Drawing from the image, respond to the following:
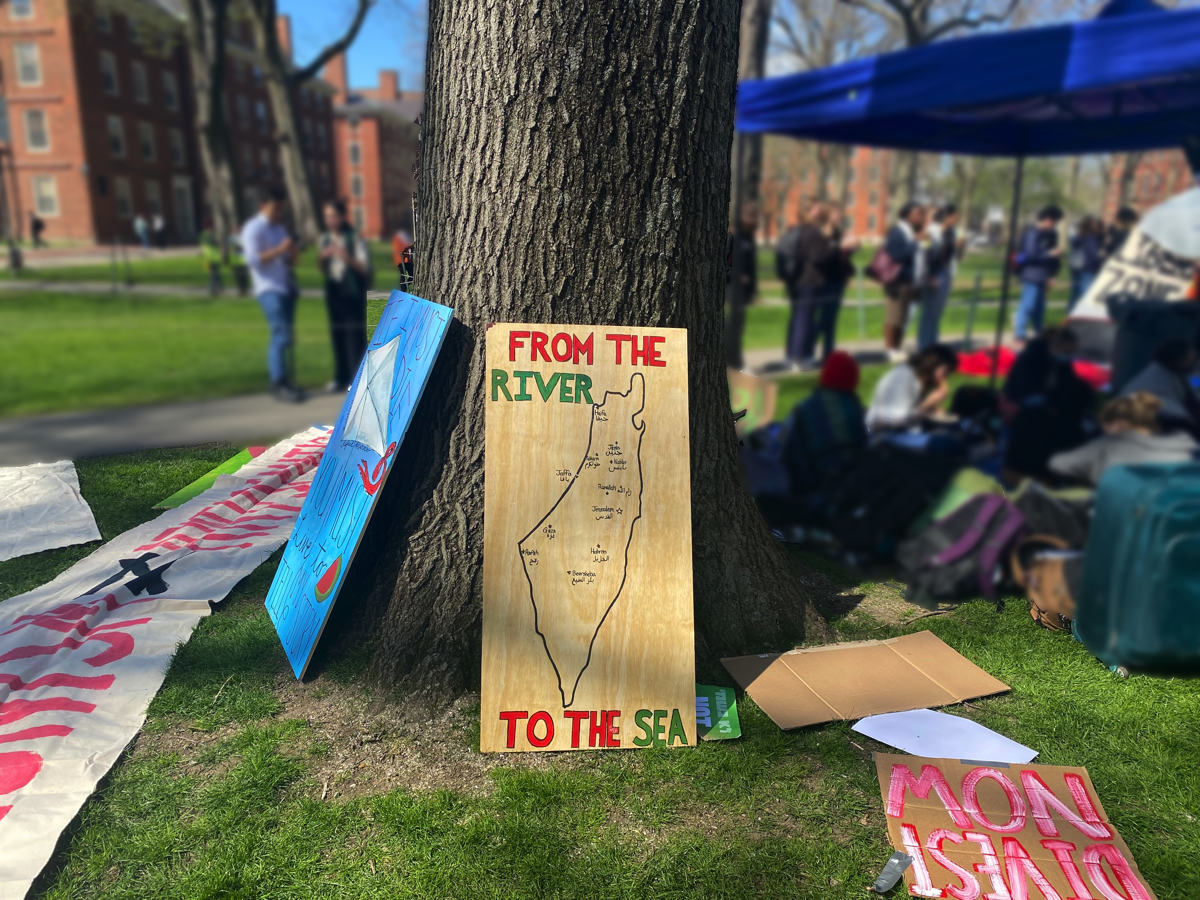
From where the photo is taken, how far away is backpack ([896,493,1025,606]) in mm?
3633

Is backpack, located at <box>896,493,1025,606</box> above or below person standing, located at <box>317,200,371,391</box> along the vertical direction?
below

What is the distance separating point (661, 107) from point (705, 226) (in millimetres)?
396

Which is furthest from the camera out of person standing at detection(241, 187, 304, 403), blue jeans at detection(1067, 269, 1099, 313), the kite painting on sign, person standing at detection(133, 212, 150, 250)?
person standing at detection(133, 212, 150, 250)

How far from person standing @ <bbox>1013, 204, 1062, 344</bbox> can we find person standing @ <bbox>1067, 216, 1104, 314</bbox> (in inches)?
39.6

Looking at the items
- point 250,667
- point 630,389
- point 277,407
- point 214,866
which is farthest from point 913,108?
point 277,407

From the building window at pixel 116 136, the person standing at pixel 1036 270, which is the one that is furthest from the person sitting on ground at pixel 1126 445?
the building window at pixel 116 136

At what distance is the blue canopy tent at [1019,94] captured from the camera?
399cm

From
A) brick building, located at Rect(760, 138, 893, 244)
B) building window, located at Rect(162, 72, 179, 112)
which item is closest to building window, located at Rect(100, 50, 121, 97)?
building window, located at Rect(162, 72, 179, 112)

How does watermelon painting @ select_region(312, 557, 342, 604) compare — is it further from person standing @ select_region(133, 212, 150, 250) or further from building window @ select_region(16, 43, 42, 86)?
building window @ select_region(16, 43, 42, 86)

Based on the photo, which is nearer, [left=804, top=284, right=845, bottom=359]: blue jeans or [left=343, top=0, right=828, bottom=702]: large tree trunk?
[left=343, top=0, right=828, bottom=702]: large tree trunk

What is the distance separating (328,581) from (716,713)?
4.34 ft

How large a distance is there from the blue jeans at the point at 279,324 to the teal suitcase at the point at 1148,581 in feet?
22.1

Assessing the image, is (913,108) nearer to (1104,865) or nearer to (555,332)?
(555,332)

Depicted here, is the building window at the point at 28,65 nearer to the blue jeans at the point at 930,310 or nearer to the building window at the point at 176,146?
the building window at the point at 176,146
